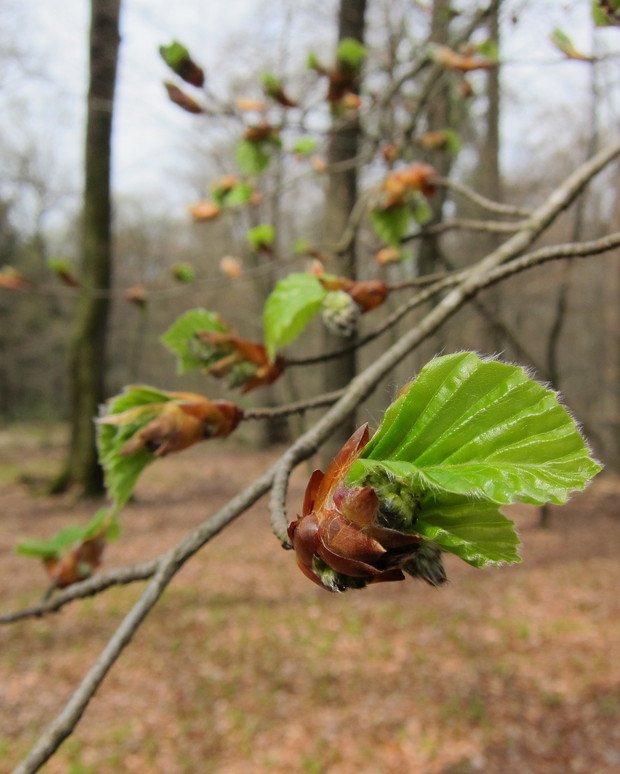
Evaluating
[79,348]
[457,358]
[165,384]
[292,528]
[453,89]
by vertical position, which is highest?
[453,89]

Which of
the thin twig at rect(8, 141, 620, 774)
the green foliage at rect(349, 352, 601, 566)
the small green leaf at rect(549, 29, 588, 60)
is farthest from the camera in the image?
the small green leaf at rect(549, 29, 588, 60)

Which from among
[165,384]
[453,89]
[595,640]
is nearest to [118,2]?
[453,89]

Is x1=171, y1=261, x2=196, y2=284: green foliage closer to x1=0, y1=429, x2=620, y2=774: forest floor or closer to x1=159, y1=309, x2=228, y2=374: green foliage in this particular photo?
x1=159, y1=309, x2=228, y2=374: green foliage

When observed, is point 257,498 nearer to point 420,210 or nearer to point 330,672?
point 420,210

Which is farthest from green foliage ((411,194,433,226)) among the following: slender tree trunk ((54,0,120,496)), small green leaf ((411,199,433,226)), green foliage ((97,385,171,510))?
slender tree trunk ((54,0,120,496))

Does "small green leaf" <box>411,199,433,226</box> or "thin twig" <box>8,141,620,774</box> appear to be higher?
"small green leaf" <box>411,199,433,226</box>

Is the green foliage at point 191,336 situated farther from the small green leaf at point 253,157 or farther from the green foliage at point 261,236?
the green foliage at point 261,236

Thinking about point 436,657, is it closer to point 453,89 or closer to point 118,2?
point 453,89
